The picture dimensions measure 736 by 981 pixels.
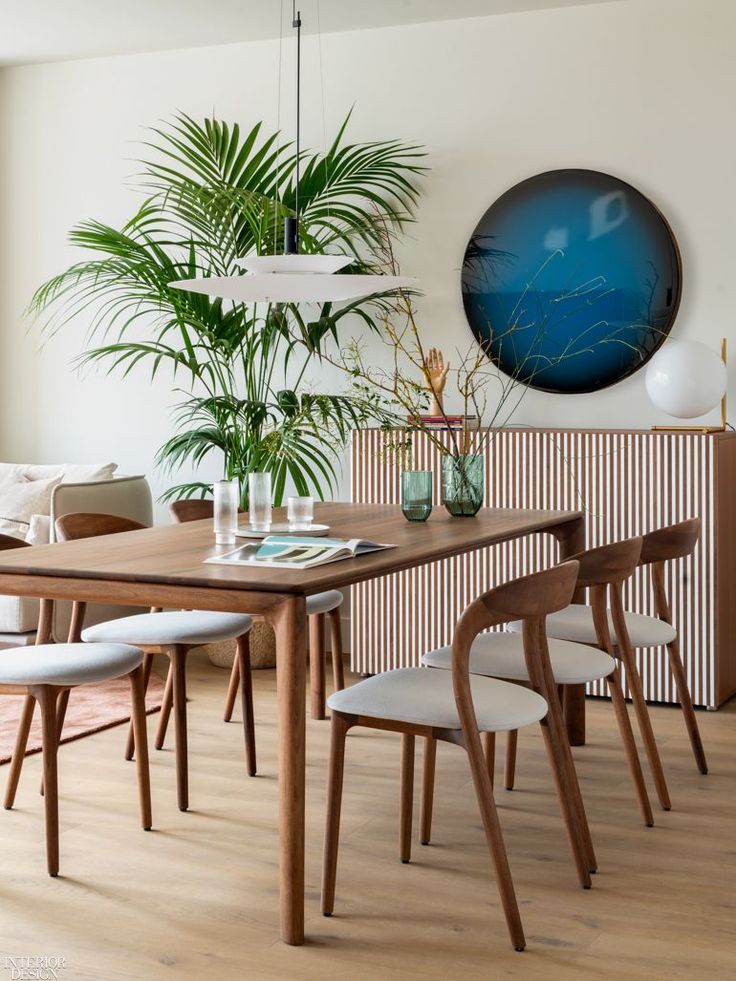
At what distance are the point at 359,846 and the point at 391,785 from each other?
50 cm

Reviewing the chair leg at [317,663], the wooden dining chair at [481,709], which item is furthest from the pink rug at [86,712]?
the wooden dining chair at [481,709]

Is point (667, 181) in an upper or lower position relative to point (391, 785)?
upper

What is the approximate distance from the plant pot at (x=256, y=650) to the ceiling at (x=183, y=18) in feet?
8.26

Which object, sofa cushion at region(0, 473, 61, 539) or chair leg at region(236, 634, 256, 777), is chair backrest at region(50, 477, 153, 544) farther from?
chair leg at region(236, 634, 256, 777)

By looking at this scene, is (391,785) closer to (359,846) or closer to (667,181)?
(359,846)

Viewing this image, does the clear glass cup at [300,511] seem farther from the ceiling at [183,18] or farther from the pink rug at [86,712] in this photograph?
the ceiling at [183,18]

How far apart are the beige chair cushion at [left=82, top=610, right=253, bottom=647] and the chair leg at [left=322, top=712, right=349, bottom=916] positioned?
73 cm

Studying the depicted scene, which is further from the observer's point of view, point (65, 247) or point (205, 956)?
point (65, 247)

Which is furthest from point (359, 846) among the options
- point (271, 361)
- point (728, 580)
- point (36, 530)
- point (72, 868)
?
point (271, 361)

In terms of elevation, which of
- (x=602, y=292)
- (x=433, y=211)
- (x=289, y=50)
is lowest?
(x=602, y=292)

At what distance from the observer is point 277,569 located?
8.79 feet

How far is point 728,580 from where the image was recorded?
4547 millimetres

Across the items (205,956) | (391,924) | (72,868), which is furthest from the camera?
(72,868)

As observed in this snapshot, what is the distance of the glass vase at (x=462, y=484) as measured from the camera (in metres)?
3.72
